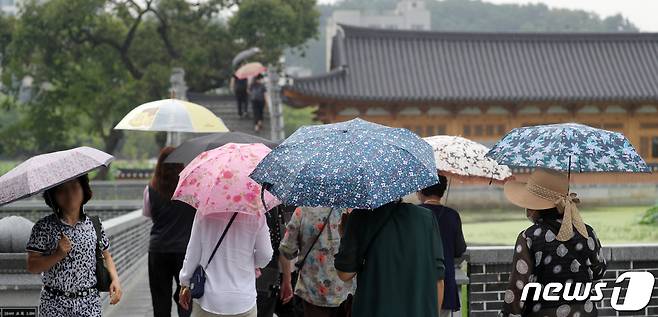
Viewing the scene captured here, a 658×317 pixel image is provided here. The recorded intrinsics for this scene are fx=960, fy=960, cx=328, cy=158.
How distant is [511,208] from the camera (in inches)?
1271

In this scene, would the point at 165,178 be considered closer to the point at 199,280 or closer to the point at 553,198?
the point at 199,280

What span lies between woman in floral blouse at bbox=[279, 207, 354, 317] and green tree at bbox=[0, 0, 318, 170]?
29551 millimetres

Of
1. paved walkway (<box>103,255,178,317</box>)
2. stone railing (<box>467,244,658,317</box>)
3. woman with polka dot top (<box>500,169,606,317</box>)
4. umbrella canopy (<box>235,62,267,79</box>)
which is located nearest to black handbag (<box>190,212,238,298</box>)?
woman with polka dot top (<box>500,169,606,317</box>)

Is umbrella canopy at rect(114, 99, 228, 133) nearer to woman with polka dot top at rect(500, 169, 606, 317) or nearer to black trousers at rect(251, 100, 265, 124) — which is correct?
woman with polka dot top at rect(500, 169, 606, 317)

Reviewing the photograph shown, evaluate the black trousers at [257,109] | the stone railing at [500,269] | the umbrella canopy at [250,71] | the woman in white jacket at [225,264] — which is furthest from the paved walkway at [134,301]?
the black trousers at [257,109]

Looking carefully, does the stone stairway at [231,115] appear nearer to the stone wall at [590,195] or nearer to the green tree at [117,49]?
the green tree at [117,49]

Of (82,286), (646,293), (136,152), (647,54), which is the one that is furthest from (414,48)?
(136,152)

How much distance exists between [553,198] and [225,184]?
178 cm

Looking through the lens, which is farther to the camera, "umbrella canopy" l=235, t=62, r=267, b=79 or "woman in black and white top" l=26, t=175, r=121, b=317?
"umbrella canopy" l=235, t=62, r=267, b=79

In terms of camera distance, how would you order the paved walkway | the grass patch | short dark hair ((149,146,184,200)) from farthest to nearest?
the grass patch, the paved walkway, short dark hair ((149,146,184,200))

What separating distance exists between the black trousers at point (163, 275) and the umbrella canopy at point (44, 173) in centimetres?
228

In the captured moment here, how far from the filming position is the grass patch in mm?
21312

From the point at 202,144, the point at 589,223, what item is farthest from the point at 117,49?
the point at 202,144

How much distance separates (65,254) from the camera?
16.0ft
